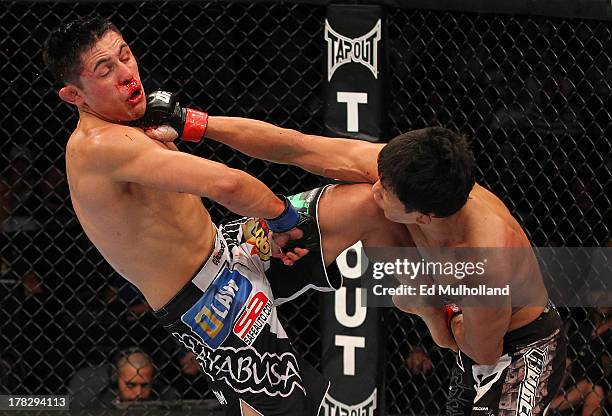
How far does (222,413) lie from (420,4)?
53.7 inches

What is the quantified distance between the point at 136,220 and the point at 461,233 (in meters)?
0.70

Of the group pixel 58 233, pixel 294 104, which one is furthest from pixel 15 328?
pixel 294 104

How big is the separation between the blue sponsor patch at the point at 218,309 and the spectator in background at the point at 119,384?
0.99 m

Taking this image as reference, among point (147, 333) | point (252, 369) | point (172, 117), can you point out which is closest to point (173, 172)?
point (172, 117)

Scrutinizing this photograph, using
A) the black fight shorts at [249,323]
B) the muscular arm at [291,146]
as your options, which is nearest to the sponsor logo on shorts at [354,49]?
the muscular arm at [291,146]

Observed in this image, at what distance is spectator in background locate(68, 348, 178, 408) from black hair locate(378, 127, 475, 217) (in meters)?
1.43

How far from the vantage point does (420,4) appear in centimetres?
261

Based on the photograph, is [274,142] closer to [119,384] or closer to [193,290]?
[193,290]

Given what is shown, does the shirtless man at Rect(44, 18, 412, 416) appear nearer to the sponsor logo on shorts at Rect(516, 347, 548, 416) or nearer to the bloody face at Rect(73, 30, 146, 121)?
the bloody face at Rect(73, 30, 146, 121)

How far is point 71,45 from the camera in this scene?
1.94m

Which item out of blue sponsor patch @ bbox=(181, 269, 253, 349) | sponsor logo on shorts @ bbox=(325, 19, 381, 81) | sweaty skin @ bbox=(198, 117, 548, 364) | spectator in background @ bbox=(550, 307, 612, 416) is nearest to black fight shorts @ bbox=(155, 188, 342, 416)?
blue sponsor patch @ bbox=(181, 269, 253, 349)

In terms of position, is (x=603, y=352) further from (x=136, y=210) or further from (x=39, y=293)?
(x=39, y=293)

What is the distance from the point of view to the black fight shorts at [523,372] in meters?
2.10

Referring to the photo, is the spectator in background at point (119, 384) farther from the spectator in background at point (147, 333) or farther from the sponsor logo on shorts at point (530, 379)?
the sponsor logo on shorts at point (530, 379)
